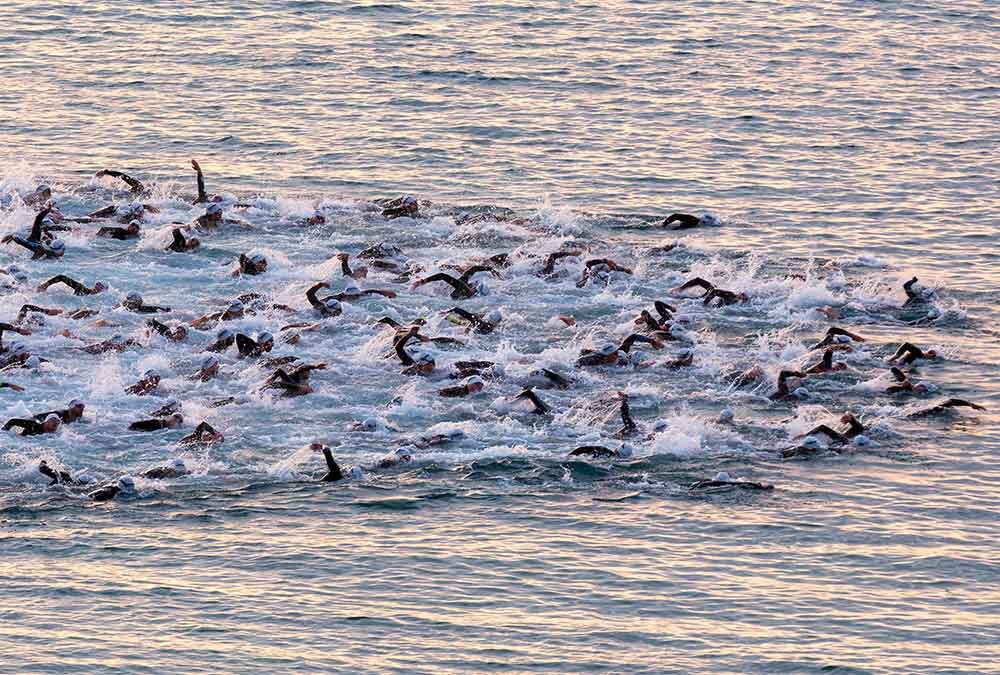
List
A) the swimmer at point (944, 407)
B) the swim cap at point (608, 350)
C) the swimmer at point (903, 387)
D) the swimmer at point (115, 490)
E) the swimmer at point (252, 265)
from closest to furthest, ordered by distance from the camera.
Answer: the swimmer at point (115, 490), the swimmer at point (944, 407), the swimmer at point (903, 387), the swim cap at point (608, 350), the swimmer at point (252, 265)

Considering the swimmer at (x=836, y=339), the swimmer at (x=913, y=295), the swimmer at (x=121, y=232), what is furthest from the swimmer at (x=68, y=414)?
the swimmer at (x=913, y=295)

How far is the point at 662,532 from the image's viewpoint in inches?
1037

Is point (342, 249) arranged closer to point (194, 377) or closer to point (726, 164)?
point (194, 377)

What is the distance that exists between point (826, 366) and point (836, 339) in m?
1.28

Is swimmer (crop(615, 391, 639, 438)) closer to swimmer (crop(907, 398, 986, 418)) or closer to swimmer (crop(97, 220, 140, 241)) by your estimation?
swimmer (crop(907, 398, 986, 418))

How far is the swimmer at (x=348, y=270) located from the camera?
37625 mm

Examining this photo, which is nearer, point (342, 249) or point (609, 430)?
point (609, 430)

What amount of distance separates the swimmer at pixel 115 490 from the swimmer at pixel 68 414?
2.88 meters

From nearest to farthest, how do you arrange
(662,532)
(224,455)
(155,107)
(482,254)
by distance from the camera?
1. (662,532)
2. (224,455)
3. (482,254)
4. (155,107)

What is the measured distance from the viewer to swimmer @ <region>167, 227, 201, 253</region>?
3974 centimetres

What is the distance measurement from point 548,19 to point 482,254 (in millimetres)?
26186

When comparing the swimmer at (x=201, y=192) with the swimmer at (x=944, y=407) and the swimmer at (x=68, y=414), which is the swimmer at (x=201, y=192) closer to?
the swimmer at (x=68, y=414)

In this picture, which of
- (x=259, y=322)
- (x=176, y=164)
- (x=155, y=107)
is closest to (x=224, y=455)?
(x=259, y=322)

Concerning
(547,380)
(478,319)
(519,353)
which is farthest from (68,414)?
(478,319)
